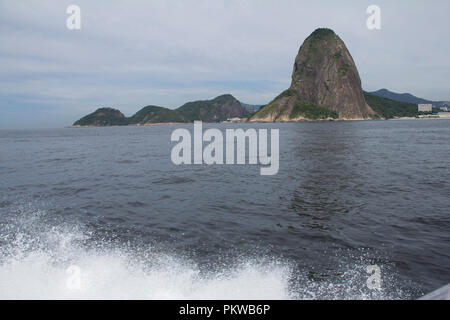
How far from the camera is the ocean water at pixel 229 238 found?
7043 millimetres

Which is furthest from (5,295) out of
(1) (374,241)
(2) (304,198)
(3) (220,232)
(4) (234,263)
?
(2) (304,198)

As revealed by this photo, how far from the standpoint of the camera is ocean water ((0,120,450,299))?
7043 millimetres

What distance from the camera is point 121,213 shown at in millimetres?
13555

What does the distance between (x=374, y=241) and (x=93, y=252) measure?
10.0 m

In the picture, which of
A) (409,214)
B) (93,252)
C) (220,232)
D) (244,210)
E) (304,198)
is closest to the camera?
(93,252)
